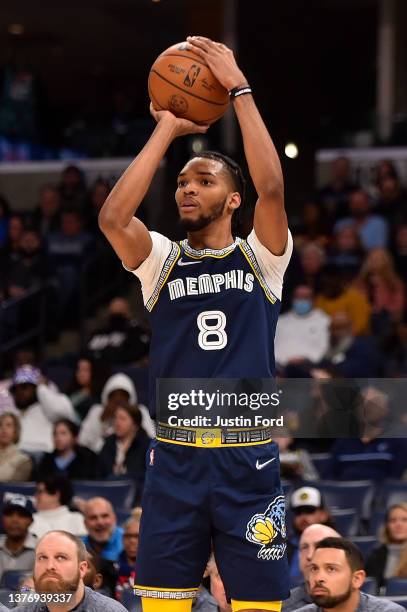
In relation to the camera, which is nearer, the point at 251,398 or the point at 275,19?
the point at 251,398

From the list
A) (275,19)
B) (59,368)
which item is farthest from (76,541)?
(275,19)

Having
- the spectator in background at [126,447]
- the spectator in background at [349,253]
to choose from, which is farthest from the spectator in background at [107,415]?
the spectator in background at [349,253]

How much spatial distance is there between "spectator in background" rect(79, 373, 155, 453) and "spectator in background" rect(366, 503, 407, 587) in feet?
7.52

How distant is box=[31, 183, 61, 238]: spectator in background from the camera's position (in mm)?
12547

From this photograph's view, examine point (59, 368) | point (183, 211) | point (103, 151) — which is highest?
point (103, 151)

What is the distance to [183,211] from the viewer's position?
3.94 m

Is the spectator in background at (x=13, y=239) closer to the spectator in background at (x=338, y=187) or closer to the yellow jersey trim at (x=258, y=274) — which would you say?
the spectator in background at (x=338, y=187)

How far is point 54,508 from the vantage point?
732cm

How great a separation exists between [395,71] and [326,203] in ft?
15.0

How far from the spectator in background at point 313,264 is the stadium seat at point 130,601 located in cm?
534

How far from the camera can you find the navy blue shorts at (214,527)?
3756mm

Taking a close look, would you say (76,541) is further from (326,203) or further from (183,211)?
(326,203)

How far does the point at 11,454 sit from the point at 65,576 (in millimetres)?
3907

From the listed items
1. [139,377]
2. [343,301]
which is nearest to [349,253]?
[343,301]
